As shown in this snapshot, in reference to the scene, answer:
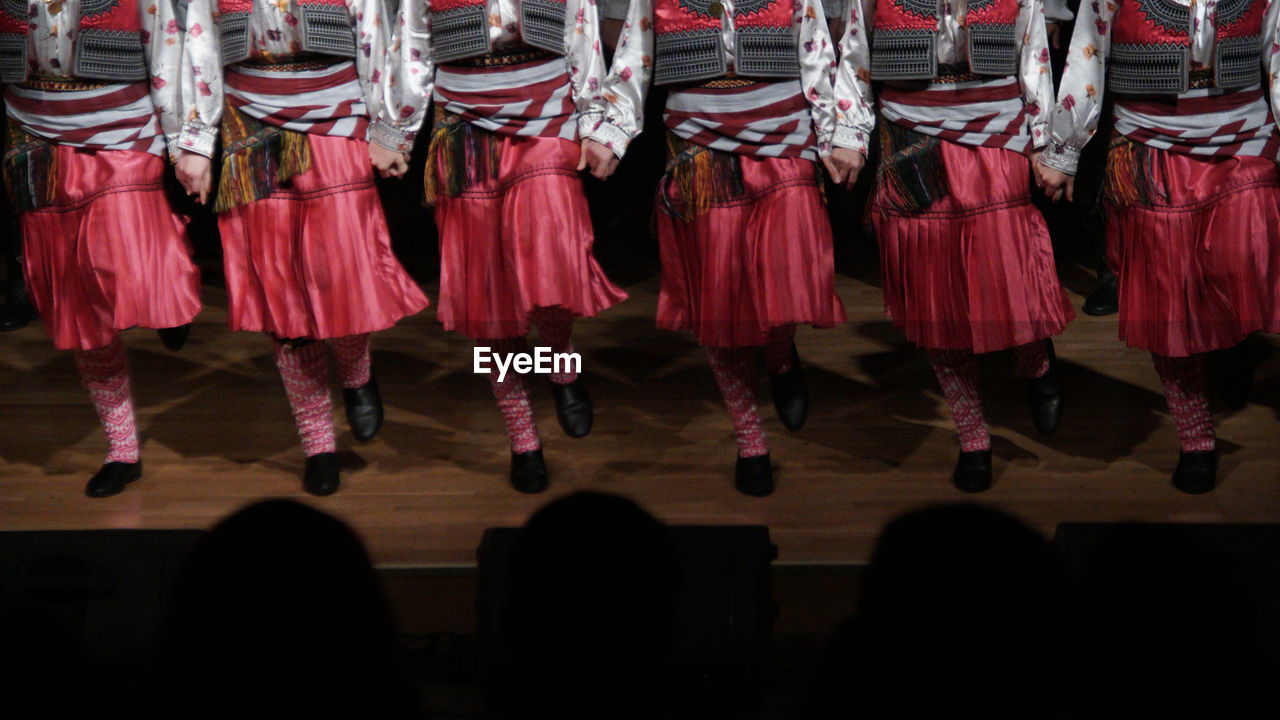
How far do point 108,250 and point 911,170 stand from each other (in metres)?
1.77

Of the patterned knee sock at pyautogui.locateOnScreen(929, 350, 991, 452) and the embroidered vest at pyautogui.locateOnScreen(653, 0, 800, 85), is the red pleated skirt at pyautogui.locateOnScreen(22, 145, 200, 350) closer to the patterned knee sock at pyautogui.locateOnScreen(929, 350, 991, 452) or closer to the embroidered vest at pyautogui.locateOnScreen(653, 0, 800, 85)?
the embroidered vest at pyautogui.locateOnScreen(653, 0, 800, 85)

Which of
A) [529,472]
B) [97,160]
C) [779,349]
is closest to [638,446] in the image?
[529,472]

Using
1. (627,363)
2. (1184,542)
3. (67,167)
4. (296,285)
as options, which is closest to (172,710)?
(1184,542)

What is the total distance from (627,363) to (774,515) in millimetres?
866

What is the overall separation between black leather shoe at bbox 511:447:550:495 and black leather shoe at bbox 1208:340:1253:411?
164 centimetres

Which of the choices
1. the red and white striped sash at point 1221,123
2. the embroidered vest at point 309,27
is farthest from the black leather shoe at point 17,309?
the red and white striped sash at point 1221,123

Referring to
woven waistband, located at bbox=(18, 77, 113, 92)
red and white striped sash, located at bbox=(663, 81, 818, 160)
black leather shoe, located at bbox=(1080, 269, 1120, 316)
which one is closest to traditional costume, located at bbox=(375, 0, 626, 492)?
red and white striped sash, located at bbox=(663, 81, 818, 160)

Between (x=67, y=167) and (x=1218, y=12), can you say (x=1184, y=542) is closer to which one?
(x=1218, y=12)

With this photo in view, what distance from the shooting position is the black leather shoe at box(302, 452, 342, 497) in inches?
125

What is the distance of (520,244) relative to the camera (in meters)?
2.99

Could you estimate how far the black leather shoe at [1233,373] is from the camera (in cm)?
333

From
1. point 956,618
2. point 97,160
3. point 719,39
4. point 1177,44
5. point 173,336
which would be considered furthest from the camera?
point 173,336

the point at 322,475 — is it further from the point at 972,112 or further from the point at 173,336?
the point at 972,112

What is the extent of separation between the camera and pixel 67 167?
313 cm
